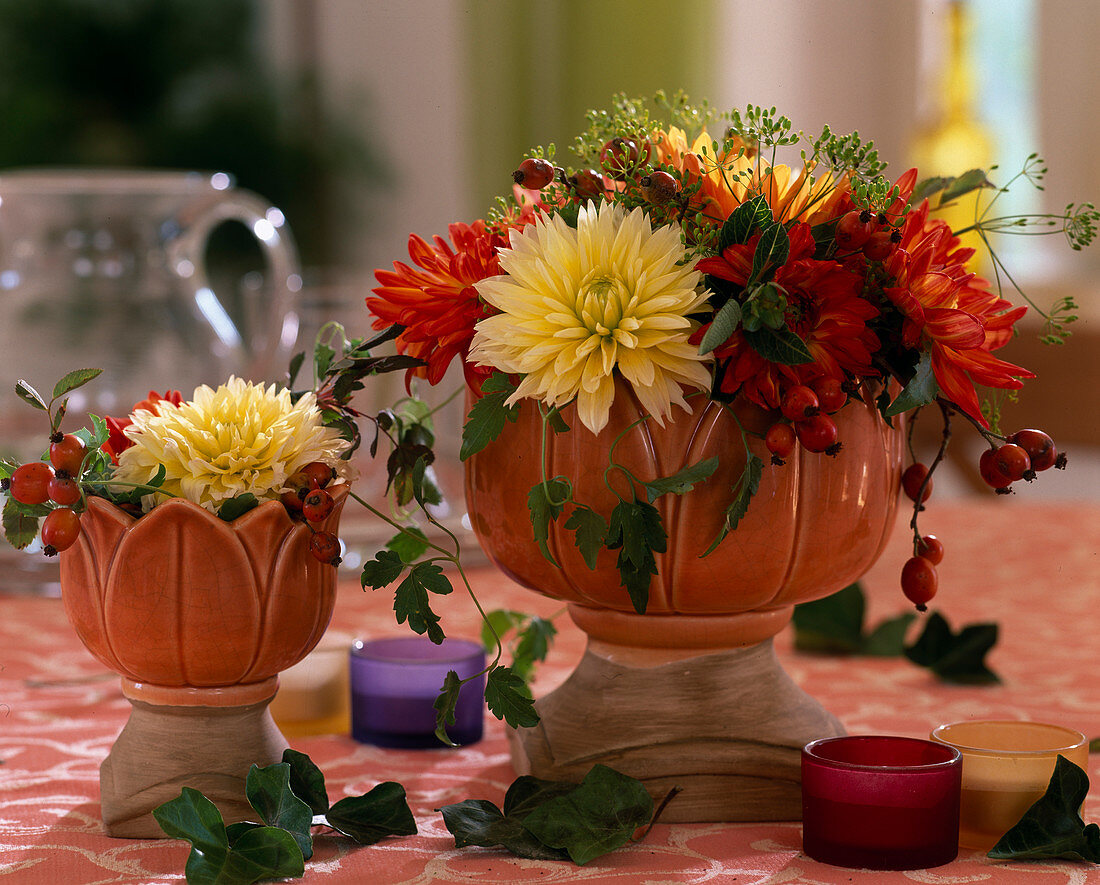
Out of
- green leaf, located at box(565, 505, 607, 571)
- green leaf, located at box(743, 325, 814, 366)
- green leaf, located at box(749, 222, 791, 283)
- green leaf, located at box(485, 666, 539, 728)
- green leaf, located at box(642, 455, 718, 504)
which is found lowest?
green leaf, located at box(485, 666, 539, 728)

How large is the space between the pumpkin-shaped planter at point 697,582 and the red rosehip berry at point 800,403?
22 mm

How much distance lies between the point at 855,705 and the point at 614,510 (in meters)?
0.28

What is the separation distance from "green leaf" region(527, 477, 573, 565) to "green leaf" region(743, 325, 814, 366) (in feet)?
0.29

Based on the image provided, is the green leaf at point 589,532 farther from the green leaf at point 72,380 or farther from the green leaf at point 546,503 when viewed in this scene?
the green leaf at point 72,380

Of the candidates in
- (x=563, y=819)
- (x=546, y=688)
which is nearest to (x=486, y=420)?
(x=563, y=819)

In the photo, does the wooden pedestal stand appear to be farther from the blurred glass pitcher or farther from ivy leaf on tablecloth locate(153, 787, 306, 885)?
the blurred glass pitcher

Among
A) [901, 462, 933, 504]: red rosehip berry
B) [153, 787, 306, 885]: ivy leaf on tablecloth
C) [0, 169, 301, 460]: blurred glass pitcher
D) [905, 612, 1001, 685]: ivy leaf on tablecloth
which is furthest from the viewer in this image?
[0, 169, 301, 460]: blurred glass pitcher

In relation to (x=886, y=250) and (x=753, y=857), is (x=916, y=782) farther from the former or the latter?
(x=886, y=250)

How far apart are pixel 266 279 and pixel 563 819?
0.65 metres

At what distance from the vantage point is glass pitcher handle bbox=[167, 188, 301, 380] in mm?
958

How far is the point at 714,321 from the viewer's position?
16.9 inches

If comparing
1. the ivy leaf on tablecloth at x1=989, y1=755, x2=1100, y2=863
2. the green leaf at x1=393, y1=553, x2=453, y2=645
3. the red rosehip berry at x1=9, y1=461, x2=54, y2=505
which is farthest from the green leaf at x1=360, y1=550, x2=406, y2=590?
the ivy leaf on tablecloth at x1=989, y1=755, x2=1100, y2=863

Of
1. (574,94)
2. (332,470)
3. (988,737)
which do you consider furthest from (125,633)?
(574,94)

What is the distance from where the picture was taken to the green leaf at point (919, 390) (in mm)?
447
